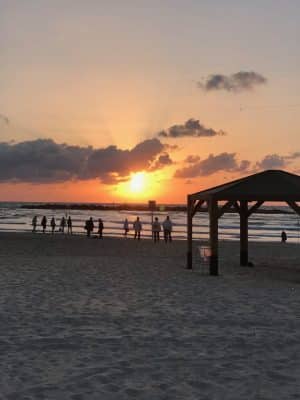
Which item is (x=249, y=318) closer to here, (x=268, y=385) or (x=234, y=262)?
(x=268, y=385)

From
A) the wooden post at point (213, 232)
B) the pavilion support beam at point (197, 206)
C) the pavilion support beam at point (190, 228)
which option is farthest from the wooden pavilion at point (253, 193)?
the pavilion support beam at point (190, 228)

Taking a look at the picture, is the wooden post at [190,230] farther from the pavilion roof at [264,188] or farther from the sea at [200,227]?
the sea at [200,227]

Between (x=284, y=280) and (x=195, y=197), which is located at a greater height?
(x=195, y=197)

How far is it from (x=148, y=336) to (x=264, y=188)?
7.64 metres

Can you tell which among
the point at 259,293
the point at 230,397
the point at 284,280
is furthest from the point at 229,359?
the point at 284,280

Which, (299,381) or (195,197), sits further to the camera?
(195,197)

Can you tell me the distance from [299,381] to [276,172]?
9746mm

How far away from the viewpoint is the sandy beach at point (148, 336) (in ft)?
16.3

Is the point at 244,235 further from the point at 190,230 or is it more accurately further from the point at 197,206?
the point at 197,206

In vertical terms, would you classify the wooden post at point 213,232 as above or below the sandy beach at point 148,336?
above

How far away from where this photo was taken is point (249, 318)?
8.25 meters

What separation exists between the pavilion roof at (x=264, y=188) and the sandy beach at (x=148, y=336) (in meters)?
2.33

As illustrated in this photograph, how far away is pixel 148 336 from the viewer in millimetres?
7000

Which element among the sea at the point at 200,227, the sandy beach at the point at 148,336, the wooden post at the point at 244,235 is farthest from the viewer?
the sea at the point at 200,227
